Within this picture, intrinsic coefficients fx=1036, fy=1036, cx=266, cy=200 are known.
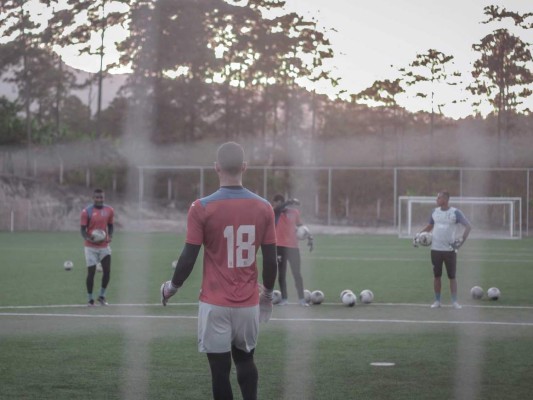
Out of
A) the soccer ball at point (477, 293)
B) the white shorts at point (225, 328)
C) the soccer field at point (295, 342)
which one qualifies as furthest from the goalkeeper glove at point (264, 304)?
the soccer ball at point (477, 293)

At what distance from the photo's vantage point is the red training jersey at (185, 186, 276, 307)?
7.76 metres

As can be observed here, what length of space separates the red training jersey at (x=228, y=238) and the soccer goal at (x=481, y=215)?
47169mm

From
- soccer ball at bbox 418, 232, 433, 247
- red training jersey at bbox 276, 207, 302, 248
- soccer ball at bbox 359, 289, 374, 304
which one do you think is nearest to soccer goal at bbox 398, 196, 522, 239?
soccer ball at bbox 418, 232, 433, 247

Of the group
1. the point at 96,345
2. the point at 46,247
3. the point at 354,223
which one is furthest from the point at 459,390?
the point at 354,223

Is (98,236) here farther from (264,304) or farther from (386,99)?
(386,99)

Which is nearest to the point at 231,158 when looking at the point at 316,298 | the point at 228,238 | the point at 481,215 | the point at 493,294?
the point at 228,238

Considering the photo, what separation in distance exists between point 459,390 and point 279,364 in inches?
96.9

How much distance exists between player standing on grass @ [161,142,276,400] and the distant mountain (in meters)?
68.5

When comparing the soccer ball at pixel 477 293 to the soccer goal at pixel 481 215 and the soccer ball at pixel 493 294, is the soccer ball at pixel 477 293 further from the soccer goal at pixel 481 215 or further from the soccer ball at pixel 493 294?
the soccer goal at pixel 481 215

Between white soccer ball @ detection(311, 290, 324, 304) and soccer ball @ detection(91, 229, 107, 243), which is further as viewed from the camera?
white soccer ball @ detection(311, 290, 324, 304)

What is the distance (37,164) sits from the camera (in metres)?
68.6

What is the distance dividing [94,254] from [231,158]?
39.5ft

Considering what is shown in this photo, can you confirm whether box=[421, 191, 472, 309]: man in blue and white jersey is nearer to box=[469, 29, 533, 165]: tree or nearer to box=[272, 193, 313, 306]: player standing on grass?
box=[272, 193, 313, 306]: player standing on grass

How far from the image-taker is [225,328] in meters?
7.80
